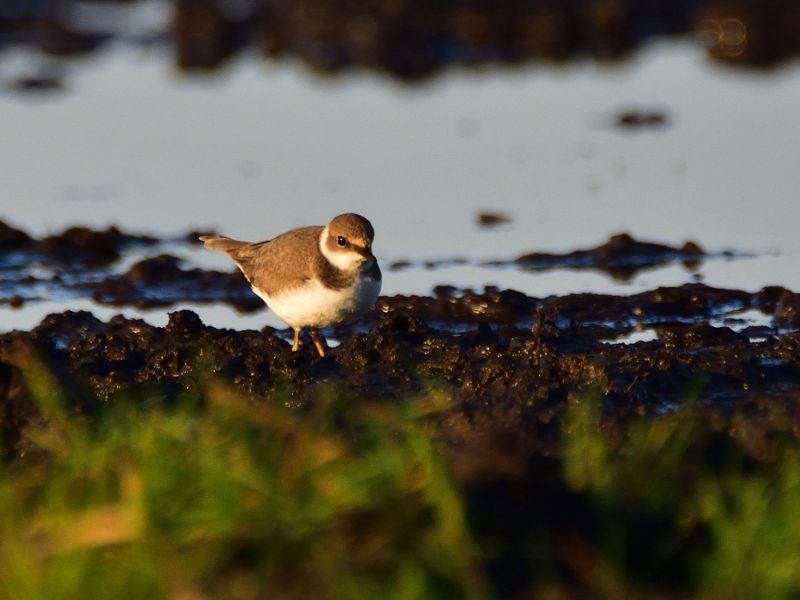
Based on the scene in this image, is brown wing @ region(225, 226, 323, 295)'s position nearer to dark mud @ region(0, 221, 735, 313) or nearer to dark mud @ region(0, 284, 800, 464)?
dark mud @ region(0, 284, 800, 464)

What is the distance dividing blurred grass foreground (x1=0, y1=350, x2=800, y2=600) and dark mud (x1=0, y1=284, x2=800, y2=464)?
115 cm

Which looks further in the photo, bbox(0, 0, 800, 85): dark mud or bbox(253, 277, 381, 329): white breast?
bbox(0, 0, 800, 85): dark mud

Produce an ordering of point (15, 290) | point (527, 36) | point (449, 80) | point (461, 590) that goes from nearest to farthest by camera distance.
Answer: point (461, 590)
point (15, 290)
point (449, 80)
point (527, 36)

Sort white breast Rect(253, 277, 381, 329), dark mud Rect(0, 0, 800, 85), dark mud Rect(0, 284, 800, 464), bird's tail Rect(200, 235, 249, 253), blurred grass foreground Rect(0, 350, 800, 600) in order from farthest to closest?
dark mud Rect(0, 0, 800, 85)
bird's tail Rect(200, 235, 249, 253)
white breast Rect(253, 277, 381, 329)
dark mud Rect(0, 284, 800, 464)
blurred grass foreground Rect(0, 350, 800, 600)

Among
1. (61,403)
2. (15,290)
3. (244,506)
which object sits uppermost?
(244,506)

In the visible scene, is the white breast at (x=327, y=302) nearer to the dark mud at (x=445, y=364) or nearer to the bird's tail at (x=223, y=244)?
the dark mud at (x=445, y=364)

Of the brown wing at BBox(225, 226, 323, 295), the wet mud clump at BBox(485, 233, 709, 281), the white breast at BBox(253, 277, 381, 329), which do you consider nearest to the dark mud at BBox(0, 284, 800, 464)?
the white breast at BBox(253, 277, 381, 329)

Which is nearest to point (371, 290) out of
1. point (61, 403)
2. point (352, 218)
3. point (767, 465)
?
point (352, 218)

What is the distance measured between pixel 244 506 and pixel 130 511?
371mm

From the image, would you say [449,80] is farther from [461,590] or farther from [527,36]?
[461,590]

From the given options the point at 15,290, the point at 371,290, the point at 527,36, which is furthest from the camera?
the point at 527,36

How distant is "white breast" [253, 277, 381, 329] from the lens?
743cm

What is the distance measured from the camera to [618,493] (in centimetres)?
481

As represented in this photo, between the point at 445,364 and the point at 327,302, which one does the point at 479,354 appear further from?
the point at 327,302
